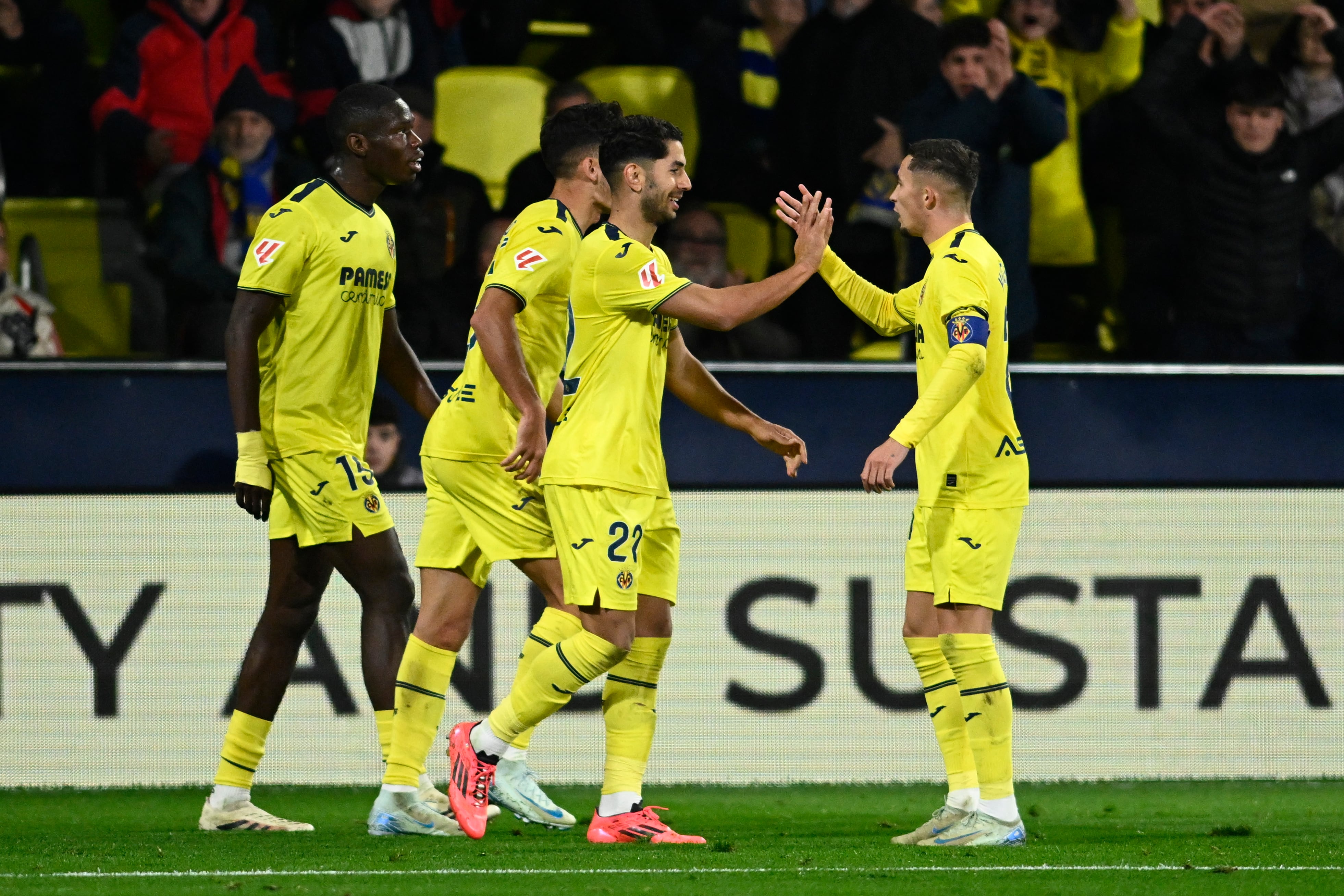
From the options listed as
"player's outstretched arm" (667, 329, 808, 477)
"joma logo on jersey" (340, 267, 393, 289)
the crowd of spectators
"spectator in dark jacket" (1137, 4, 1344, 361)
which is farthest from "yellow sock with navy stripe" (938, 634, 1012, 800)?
"spectator in dark jacket" (1137, 4, 1344, 361)

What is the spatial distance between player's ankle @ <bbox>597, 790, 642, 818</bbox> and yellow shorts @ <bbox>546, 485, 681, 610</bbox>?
20.7 inches

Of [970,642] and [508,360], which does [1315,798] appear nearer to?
[970,642]

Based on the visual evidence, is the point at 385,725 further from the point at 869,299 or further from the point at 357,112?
the point at 869,299

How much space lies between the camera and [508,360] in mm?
→ 4883

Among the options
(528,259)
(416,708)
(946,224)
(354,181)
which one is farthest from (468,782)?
(946,224)

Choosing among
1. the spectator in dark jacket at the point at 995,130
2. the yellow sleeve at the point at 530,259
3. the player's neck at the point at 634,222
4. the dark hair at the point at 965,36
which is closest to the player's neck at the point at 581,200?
the yellow sleeve at the point at 530,259

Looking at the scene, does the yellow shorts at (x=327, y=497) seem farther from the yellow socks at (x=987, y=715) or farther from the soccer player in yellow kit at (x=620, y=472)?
the yellow socks at (x=987, y=715)

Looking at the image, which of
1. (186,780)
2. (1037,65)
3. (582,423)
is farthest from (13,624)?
(1037,65)

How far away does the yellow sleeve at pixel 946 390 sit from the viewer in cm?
460

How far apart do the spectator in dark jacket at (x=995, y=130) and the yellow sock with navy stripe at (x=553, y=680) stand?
381cm

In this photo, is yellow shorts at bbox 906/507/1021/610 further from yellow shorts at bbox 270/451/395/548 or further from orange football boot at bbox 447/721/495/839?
yellow shorts at bbox 270/451/395/548

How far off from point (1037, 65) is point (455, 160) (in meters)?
2.88

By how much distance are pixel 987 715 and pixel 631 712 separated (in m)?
0.99

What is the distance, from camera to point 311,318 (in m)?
5.11
